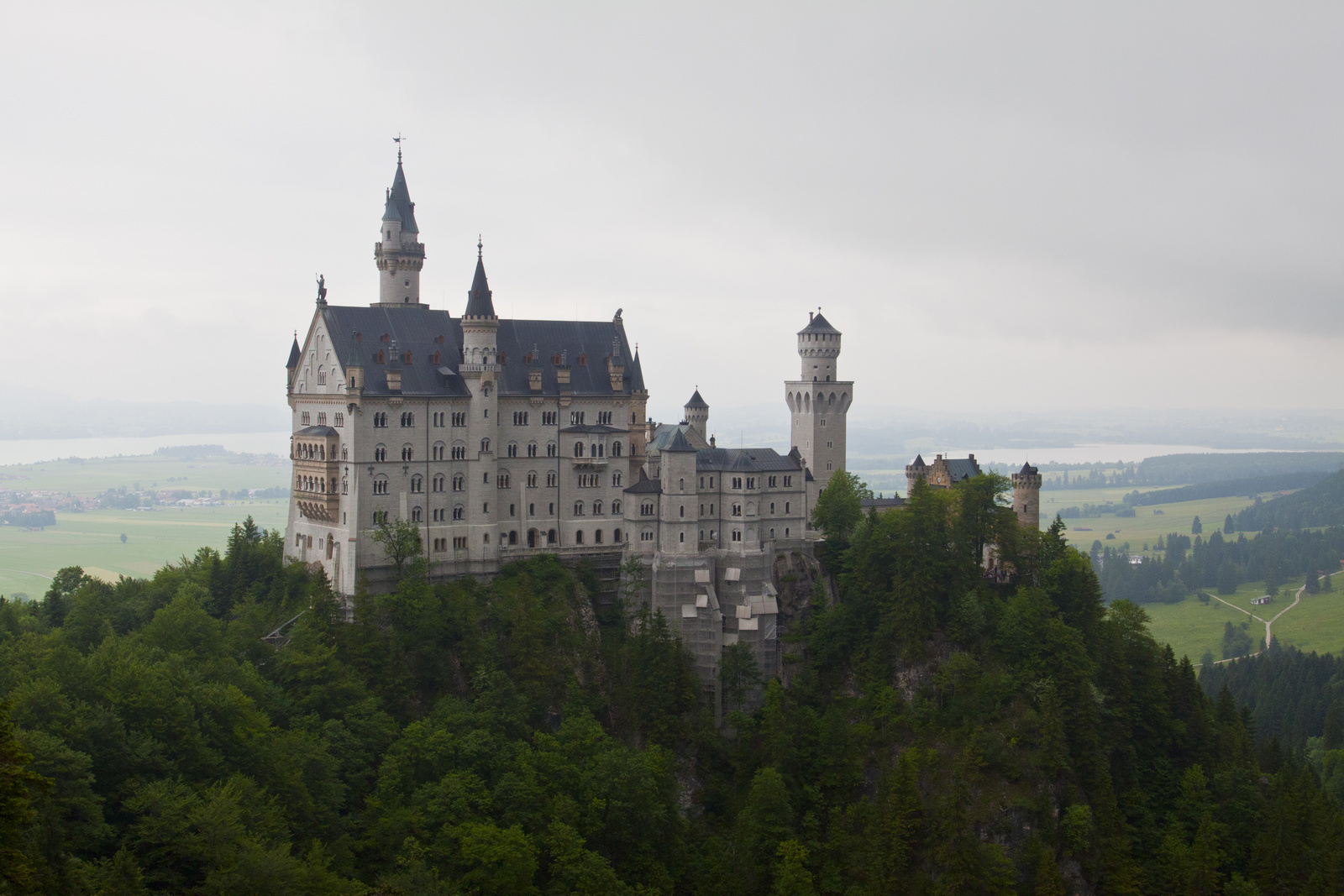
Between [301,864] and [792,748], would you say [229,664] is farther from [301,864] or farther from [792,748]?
[792,748]

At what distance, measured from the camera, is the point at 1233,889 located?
278 ft

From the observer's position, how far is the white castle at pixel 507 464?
91188mm

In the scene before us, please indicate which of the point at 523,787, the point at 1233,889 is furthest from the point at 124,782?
the point at 1233,889

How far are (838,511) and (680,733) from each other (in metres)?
21.3

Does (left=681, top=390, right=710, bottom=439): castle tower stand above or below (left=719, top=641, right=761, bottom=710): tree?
above

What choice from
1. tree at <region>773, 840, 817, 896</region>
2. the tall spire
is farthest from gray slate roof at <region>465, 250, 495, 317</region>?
tree at <region>773, 840, 817, 896</region>

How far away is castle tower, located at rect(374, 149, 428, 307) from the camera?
329 ft

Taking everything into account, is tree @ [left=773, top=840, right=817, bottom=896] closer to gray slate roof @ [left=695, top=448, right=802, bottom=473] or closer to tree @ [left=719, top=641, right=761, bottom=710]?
tree @ [left=719, top=641, right=761, bottom=710]

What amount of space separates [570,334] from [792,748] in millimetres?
34338

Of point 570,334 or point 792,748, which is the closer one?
point 792,748

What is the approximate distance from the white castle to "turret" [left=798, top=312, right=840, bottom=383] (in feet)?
31.3

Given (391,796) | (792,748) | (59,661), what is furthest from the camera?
(792,748)

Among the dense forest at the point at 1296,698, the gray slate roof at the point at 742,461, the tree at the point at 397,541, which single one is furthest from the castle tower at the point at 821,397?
the dense forest at the point at 1296,698

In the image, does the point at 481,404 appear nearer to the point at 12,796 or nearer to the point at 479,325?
the point at 479,325
